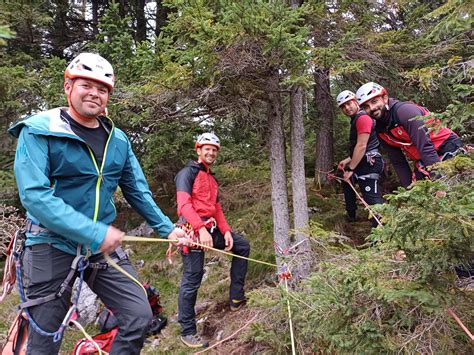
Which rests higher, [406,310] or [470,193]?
[470,193]

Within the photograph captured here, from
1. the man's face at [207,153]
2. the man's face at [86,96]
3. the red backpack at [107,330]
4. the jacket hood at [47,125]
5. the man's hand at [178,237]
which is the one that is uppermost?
the man's face at [86,96]

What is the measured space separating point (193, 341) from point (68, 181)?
331cm

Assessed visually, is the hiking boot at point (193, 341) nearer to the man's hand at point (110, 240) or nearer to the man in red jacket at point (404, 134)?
the man's hand at point (110, 240)

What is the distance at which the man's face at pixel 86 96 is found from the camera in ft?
10.7

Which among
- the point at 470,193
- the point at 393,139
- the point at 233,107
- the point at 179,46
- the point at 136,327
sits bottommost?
the point at 136,327

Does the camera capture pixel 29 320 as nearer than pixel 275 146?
Yes

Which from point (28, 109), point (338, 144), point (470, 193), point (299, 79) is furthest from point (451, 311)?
point (28, 109)

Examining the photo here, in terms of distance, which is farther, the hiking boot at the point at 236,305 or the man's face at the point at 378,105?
the hiking boot at the point at 236,305

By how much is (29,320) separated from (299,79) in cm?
371

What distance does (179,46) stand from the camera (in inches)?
245

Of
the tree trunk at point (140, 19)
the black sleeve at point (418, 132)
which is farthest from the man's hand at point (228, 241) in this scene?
the tree trunk at point (140, 19)

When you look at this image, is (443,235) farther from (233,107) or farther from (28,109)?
(28,109)

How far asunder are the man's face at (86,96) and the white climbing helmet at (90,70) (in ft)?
0.15

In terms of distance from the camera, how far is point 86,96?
10.7 ft
